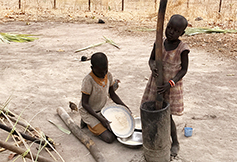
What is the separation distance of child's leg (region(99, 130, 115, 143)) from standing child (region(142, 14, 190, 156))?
596mm

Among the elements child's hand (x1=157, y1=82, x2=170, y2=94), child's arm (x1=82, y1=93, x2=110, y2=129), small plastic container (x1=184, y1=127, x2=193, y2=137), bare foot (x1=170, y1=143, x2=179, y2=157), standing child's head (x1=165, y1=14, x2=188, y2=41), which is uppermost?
standing child's head (x1=165, y1=14, x2=188, y2=41)

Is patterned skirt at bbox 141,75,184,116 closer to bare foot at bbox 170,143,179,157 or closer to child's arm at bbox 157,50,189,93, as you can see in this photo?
child's arm at bbox 157,50,189,93

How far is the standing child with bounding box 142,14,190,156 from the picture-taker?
92.7 inches

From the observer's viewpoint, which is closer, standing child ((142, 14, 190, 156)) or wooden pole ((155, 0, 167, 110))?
wooden pole ((155, 0, 167, 110))

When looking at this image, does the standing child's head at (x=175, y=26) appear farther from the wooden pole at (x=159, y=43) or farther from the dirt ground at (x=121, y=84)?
the dirt ground at (x=121, y=84)

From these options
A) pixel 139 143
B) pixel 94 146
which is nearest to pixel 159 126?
pixel 139 143

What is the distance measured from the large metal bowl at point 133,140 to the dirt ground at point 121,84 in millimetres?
69

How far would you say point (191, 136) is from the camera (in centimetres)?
311

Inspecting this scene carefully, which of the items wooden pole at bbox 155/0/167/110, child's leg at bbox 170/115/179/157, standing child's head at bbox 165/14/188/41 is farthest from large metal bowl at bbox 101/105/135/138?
standing child's head at bbox 165/14/188/41

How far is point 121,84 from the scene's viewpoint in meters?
4.69

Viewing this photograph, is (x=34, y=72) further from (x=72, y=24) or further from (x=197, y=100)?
(x=72, y=24)

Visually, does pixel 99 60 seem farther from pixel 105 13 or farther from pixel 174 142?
pixel 105 13

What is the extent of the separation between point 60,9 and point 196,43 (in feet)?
26.1

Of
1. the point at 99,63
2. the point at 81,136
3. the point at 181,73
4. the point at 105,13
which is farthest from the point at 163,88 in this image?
the point at 105,13
